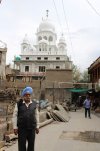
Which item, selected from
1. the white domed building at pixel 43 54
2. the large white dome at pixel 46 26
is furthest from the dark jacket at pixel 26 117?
the large white dome at pixel 46 26

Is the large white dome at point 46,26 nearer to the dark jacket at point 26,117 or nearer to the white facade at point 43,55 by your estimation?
the white facade at point 43,55

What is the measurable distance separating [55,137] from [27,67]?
206 ft

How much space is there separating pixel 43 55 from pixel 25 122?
68174 millimetres

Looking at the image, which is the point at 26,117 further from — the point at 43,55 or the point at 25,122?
the point at 43,55

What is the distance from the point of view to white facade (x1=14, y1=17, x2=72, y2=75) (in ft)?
241

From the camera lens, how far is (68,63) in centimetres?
7212

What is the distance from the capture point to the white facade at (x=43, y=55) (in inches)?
2886

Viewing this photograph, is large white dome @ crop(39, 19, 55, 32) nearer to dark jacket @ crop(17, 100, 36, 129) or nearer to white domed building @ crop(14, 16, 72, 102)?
white domed building @ crop(14, 16, 72, 102)

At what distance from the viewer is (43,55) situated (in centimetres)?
7475

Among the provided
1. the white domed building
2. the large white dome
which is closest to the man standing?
the white domed building

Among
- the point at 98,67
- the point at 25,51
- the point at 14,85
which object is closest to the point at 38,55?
the point at 25,51

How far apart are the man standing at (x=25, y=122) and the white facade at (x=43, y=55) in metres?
61.6

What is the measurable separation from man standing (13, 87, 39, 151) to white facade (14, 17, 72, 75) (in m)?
61.6

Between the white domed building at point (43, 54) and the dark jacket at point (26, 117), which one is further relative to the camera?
the white domed building at point (43, 54)
